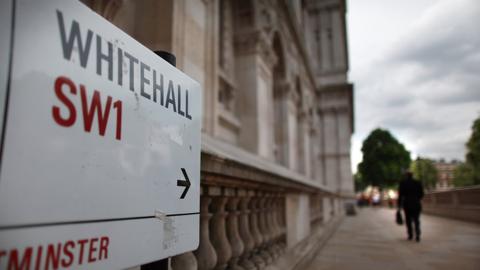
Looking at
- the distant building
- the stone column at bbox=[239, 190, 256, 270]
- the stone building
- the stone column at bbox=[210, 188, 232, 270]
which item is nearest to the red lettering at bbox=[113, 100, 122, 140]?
the stone building

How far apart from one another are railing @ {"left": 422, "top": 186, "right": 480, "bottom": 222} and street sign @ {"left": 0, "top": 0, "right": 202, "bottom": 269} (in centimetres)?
1454

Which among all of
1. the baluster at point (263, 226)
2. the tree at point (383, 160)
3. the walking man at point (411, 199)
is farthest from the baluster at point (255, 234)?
the tree at point (383, 160)

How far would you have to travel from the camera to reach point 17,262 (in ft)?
2.46

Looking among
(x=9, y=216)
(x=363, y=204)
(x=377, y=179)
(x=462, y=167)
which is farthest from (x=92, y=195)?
(x=462, y=167)

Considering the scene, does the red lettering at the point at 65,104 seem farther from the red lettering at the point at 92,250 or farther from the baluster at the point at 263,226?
the baluster at the point at 263,226

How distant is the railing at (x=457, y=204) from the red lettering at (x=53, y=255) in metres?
14.9

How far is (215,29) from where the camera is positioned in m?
6.32

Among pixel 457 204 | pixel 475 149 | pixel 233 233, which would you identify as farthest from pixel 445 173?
pixel 233 233

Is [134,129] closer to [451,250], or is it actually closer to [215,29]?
[215,29]

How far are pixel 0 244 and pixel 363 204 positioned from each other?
47.2m

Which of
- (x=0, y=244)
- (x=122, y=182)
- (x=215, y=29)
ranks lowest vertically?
(x=0, y=244)

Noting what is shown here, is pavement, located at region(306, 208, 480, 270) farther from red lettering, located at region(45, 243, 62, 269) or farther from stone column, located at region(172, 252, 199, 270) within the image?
red lettering, located at region(45, 243, 62, 269)

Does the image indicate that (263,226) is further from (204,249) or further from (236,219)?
(204,249)

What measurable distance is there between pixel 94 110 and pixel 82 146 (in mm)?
117
